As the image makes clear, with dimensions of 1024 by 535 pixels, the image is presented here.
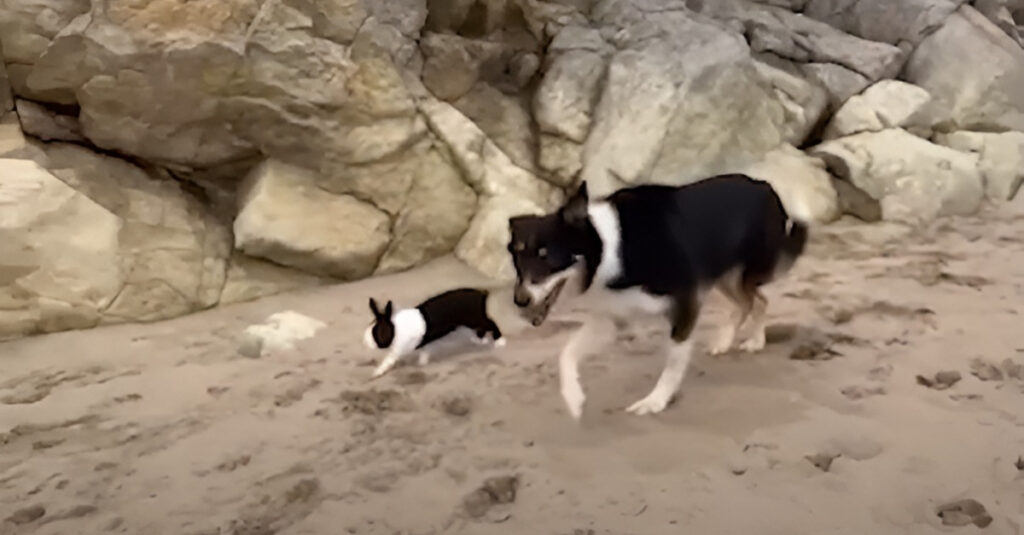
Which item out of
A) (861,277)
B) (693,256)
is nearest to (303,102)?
(693,256)

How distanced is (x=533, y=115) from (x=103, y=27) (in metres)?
2.31

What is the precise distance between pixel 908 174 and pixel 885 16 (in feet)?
4.97

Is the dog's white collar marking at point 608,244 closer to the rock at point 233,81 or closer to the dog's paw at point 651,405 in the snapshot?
the dog's paw at point 651,405

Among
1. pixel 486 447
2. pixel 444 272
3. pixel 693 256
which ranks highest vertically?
pixel 693 256

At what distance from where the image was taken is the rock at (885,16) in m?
6.40

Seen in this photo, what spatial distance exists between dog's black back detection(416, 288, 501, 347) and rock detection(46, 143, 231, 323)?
1.32 metres

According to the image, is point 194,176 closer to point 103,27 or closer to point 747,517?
point 103,27

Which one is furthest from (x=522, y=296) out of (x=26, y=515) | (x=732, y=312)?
(x=26, y=515)

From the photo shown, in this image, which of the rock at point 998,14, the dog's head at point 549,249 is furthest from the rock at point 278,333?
the rock at point 998,14

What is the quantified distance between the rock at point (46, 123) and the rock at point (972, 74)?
16.6 feet

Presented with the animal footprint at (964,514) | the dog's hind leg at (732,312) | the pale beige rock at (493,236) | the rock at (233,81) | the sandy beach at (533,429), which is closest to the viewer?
the animal footprint at (964,514)

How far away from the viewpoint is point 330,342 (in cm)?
408

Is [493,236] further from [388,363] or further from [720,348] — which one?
[720,348]

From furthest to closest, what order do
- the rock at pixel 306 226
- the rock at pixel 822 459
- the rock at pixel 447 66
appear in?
the rock at pixel 447 66, the rock at pixel 306 226, the rock at pixel 822 459
